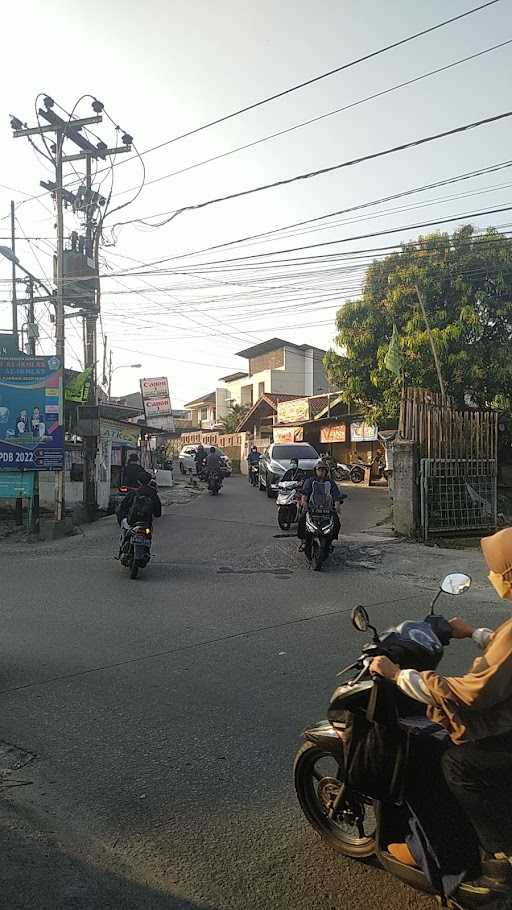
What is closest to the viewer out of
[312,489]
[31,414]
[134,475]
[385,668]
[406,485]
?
[385,668]

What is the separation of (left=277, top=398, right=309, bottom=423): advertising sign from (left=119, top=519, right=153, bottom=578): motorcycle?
79.7ft

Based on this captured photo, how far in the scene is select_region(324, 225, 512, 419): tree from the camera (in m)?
19.6

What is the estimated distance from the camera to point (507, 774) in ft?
7.67

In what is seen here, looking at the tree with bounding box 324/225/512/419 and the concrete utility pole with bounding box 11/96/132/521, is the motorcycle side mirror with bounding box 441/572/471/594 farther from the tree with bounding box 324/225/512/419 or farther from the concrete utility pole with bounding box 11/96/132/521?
the tree with bounding box 324/225/512/419

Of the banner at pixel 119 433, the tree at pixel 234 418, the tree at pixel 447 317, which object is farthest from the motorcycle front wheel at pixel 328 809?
the tree at pixel 234 418

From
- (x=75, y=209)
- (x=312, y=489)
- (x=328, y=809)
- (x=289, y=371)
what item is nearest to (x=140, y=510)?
(x=312, y=489)

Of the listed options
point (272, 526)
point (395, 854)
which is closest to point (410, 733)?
point (395, 854)

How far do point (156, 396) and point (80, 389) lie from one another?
41.3ft

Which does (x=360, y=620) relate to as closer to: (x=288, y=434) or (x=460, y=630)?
(x=460, y=630)

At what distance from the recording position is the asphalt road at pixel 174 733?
278 cm

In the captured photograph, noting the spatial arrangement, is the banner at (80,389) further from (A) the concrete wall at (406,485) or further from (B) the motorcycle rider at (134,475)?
(A) the concrete wall at (406,485)

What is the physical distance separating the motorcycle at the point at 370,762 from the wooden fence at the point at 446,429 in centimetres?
973

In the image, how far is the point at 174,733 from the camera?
4.21 metres

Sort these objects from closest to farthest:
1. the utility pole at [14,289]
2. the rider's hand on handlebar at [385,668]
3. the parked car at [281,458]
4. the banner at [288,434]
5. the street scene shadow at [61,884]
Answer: the rider's hand on handlebar at [385,668] < the street scene shadow at [61,884] < the parked car at [281,458] < the utility pole at [14,289] < the banner at [288,434]
